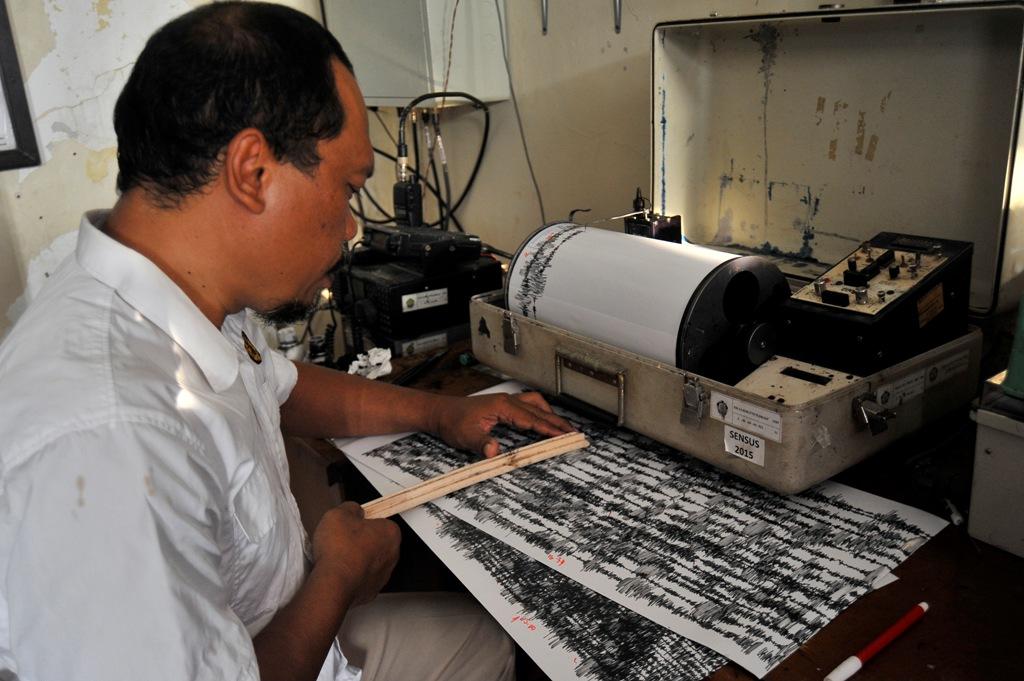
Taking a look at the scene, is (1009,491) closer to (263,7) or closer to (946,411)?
(946,411)

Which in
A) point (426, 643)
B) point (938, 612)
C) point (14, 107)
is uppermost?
point (14, 107)

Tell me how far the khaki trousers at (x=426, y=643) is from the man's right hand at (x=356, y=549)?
0.38 feet

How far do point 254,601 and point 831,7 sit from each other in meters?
1.12

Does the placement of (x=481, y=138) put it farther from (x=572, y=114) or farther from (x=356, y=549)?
(x=356, y=549)

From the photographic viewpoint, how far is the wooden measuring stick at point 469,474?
1071mm

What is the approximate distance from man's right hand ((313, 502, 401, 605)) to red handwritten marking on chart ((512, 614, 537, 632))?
0.21m

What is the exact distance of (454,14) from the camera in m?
1.95

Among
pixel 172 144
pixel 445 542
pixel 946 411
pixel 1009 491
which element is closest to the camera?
pixel 172 144

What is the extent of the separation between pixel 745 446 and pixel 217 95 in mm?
731

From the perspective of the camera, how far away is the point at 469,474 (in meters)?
1.13

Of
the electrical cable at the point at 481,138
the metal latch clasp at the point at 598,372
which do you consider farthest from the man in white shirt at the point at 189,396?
the electrical cable at the point at 481,138

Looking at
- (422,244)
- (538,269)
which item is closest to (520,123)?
(422,244)

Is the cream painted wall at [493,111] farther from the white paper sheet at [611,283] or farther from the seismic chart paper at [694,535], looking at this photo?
the seismic chart paper at [694,535]

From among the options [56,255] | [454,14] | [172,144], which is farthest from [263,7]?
[56,255]
